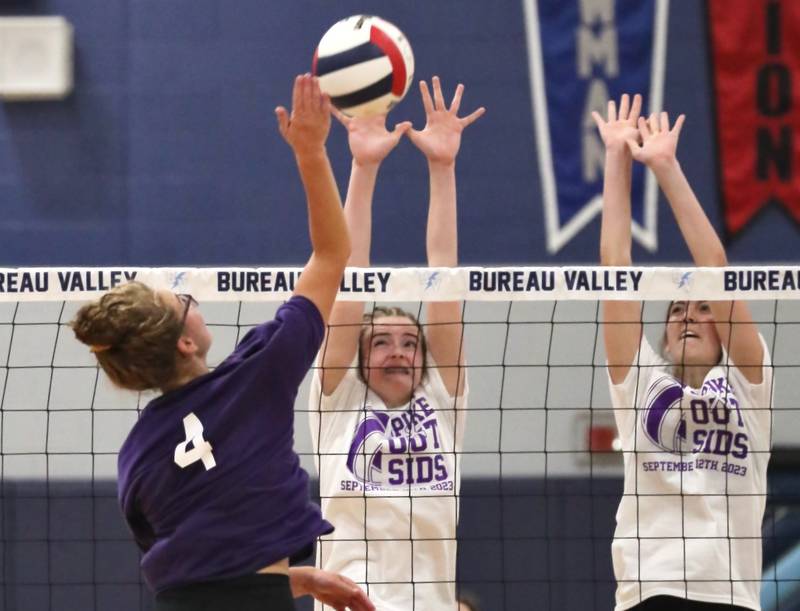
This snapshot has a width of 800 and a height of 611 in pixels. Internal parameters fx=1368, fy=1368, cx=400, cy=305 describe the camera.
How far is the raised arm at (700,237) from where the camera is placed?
433cm

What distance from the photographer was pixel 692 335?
4.45 metres

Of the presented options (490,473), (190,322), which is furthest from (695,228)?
(490,473)

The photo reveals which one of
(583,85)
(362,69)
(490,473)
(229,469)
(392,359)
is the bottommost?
(490,473)

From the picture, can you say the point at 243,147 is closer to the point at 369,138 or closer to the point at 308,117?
the point at 369,138

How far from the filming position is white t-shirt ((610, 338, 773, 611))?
419 cm

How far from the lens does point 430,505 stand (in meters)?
4.27

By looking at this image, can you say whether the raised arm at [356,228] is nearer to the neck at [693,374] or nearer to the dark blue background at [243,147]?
the neck at [693,374]

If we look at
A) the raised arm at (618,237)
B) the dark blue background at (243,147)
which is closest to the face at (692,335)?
the raised arm at (618,237)

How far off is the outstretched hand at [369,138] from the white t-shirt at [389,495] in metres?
0.82

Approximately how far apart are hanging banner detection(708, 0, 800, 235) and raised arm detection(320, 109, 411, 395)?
3.26m

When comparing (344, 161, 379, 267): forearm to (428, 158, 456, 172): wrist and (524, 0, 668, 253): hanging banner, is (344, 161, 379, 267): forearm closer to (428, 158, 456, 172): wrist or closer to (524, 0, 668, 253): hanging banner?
(428, 158, 456, 172): wrist

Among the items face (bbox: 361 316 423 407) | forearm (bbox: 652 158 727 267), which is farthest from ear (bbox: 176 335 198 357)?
forearm (bbox: 652 158 727 267)

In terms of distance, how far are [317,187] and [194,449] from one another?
0.59 metres

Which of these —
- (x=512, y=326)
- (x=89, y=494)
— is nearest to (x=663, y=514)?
(x=512, y=326)
